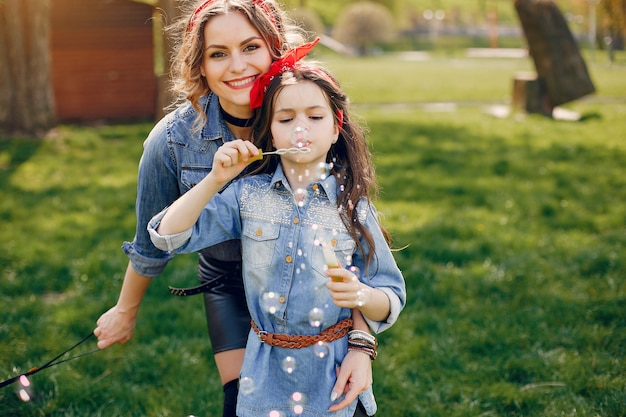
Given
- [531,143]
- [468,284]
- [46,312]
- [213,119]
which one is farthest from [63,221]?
[531,143]

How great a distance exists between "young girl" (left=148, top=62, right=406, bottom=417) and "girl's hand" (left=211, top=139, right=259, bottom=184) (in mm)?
122

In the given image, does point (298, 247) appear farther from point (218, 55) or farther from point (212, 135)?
point (218, 55)

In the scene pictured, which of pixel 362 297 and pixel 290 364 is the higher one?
pixel 362 297

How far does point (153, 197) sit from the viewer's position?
99.2 inches

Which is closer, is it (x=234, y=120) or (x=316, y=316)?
(x=316, y=316)

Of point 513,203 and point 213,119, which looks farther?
point 513,203

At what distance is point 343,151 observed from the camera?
7.64 ft

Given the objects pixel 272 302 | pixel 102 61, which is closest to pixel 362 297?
pixel 272 302

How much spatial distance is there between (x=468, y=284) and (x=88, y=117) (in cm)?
980

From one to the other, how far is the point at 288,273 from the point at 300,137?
1.40 ft

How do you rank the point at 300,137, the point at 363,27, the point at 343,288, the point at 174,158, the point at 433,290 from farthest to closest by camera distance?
the point at 363,27 < the point at 433,290 < the point at 174,158 < the point at 300,137 < the point at 343,288

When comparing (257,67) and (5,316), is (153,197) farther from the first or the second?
(5,316)

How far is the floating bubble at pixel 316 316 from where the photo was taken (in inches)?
82.4

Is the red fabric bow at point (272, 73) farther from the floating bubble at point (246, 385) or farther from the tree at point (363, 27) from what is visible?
the tree at point (363, 27)
